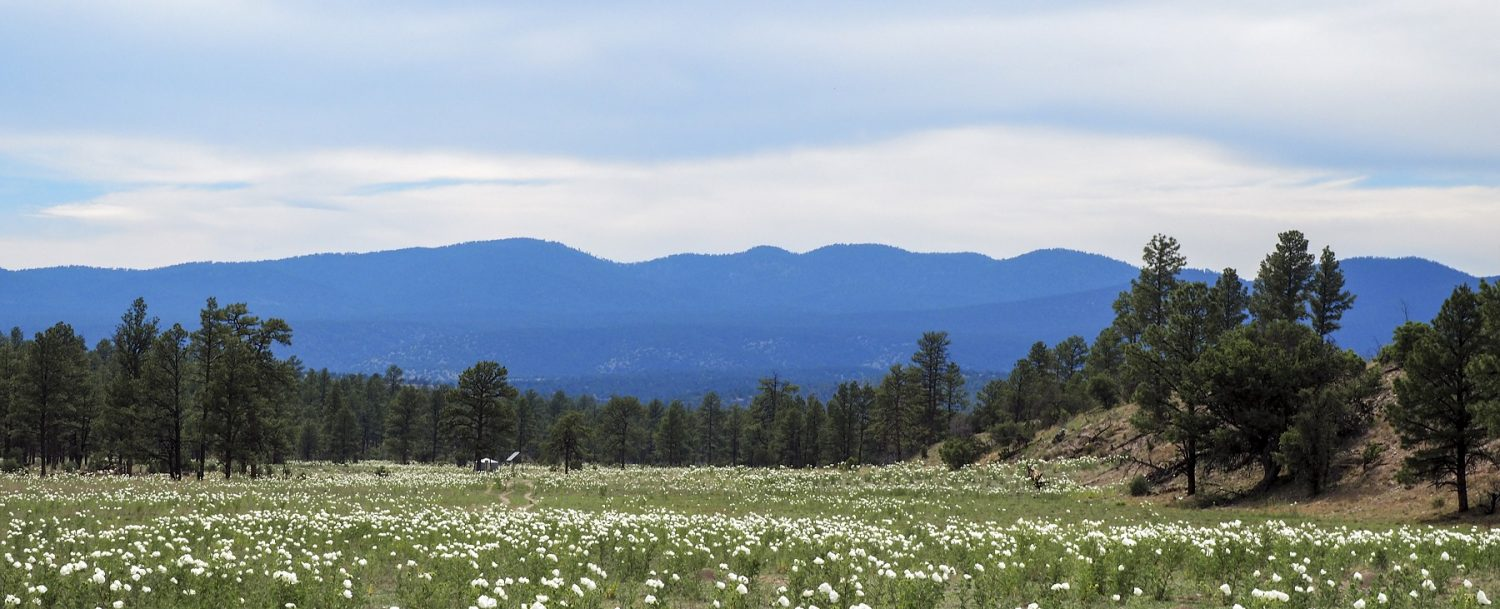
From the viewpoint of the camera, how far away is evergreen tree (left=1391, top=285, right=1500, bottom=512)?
2991cm

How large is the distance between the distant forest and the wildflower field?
335 inches

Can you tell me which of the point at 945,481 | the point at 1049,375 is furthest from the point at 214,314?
the point at 1049,375

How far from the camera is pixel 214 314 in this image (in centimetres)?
5431

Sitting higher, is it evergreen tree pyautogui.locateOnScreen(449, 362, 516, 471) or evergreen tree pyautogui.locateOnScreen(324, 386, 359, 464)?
evergreen tree pyautogui.locateOnScreen(449, 362, 516, 471)

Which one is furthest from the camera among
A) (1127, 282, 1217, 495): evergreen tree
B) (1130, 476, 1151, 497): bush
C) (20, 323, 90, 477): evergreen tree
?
(20, 323, 90, 477): evergreen tree

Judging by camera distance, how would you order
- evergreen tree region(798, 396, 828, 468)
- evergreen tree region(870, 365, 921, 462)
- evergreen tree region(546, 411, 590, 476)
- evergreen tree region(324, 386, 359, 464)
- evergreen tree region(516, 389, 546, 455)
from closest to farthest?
evergreen tree region(546, 411, 590, 476) < evergreen tree region(870, 365, 921, 462) < evergreen tree region(798, 396, 828, 468) < evergreen tree region(324, 386, 359, 464) < evergreen tree region(516, 389, 546, 455)

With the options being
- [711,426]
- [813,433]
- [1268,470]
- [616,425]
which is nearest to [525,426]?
[616,425]

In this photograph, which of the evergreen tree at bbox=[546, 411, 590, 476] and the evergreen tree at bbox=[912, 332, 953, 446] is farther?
the evergreen tree at bbox=[912, 332, 953, 446]

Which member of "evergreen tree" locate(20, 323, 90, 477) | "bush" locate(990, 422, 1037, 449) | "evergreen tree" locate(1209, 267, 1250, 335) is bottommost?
"bush" locate(990, 422, 1037, 449)

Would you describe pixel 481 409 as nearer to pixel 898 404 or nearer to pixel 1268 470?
pixel 898 404

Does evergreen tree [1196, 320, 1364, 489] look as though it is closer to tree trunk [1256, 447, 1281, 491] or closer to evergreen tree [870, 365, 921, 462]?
tree trunk [1256, 447, 1281, 491]

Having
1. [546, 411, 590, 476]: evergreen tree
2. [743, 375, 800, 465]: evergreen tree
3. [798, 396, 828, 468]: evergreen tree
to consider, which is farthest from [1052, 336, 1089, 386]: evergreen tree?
[546, 411, 590, 476]: evergreen tree

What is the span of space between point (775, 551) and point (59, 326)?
62520 millimetres

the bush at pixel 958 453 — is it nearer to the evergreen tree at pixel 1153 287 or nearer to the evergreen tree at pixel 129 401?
the evergreen tree at pixel 1153 287
